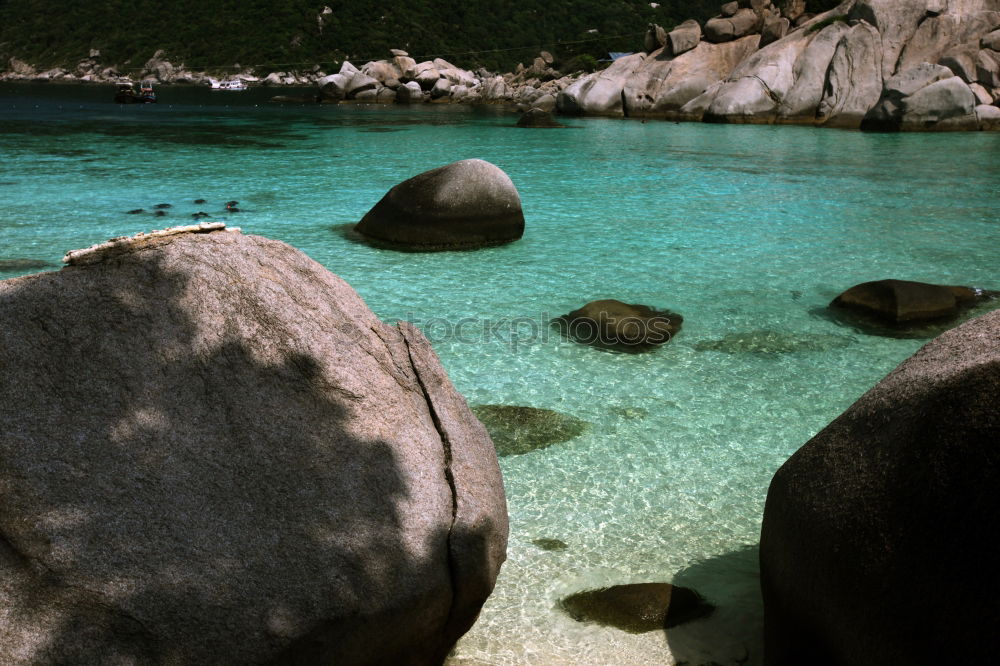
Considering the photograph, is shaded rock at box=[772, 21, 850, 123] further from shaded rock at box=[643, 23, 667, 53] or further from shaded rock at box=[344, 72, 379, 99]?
shaded rock at box=[344, 72, 379, 99]

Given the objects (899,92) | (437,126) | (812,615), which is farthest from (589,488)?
(437,126)

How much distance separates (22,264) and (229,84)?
3324 inches

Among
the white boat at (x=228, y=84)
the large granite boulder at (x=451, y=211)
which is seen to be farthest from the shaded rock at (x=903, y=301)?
the white boat at (x=228, y=84)

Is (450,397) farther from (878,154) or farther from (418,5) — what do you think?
(418,5)

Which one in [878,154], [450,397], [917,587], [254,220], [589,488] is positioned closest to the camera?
[917,587]

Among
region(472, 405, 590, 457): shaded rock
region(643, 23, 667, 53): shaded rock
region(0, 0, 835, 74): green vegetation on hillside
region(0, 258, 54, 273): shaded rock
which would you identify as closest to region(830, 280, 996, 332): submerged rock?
region(472, 405, 590, 457): shaded rock

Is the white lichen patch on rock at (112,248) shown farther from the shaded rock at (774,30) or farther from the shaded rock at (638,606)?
the shaded rock at (774,30)

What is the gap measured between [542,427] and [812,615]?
131 inches

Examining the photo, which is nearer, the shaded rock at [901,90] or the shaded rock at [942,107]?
the shaded rock at [942,107]

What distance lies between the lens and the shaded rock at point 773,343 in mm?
7840

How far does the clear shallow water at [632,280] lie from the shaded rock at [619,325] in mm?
205

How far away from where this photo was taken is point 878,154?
23.5m

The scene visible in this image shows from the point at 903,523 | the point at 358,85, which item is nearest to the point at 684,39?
the point at 358,85

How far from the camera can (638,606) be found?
4074mm
